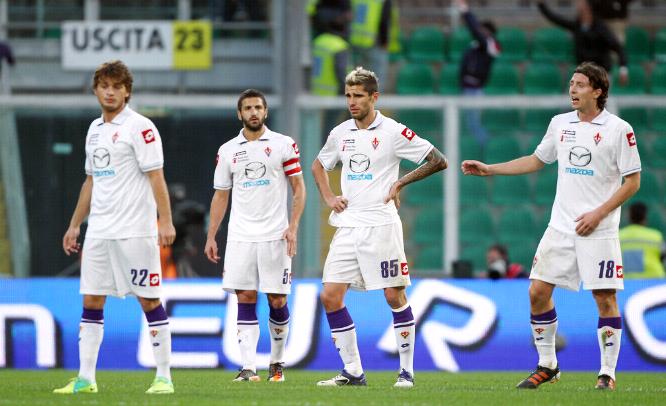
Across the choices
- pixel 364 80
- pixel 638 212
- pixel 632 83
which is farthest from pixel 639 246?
pixel 364 80

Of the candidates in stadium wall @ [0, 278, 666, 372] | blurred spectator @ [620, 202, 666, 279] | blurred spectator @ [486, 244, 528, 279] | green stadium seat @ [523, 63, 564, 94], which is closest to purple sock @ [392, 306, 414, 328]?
stadium wall @ [0, 278, 666, 372]

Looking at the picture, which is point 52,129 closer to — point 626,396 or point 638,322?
point 638,322

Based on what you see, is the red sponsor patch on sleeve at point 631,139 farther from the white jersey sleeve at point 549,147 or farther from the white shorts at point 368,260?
the white shorts at point 368,260

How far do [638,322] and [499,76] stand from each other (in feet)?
14.9

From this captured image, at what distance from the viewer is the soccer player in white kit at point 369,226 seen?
31.4ft

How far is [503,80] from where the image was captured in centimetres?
1681

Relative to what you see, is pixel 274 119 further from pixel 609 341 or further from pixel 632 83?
pixel 609 341

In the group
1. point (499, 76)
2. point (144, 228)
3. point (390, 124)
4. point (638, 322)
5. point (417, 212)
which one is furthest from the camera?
point (499, 76)

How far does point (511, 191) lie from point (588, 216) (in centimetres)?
661

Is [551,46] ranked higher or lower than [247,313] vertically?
higher

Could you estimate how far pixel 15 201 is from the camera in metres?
15.9

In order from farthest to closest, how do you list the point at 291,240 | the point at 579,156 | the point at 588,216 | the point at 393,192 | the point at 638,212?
the point at 638,212 < the point at 291,240 < the point at 393,192 < the point at 579,156 < the point at 588,216

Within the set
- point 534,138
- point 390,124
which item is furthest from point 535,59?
point 390,124

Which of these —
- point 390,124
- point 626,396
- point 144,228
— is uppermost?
point 390,124
